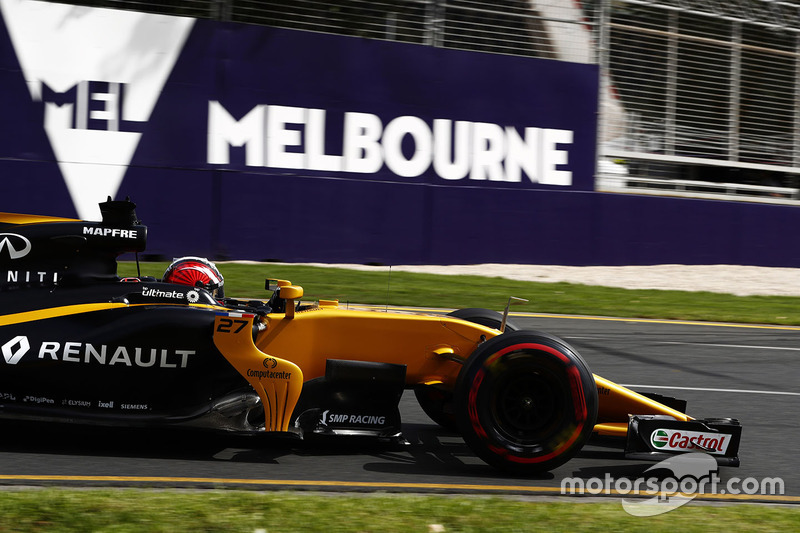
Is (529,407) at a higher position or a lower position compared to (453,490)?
higher

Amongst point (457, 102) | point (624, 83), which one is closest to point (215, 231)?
point (457, 102)

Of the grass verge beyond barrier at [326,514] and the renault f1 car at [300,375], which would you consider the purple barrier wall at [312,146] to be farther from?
the grass verge beyond barrier at [326,514]

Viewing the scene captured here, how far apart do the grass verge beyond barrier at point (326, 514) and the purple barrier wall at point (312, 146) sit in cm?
1125

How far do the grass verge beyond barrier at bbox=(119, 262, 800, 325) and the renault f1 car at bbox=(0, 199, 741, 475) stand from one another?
21.5 ft

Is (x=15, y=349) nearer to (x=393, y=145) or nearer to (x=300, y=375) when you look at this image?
(x=300, y=375)

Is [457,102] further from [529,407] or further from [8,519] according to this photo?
[8,519]

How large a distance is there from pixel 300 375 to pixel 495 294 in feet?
28.4

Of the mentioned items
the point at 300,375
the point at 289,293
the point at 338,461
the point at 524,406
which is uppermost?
the point at 289,293

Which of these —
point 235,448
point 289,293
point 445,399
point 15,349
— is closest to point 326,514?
point 235,448

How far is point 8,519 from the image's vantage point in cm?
381

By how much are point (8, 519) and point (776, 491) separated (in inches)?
147

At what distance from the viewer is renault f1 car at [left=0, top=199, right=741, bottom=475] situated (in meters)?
4.91

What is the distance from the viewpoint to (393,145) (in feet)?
53.5

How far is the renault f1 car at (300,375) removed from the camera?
4914 mm
